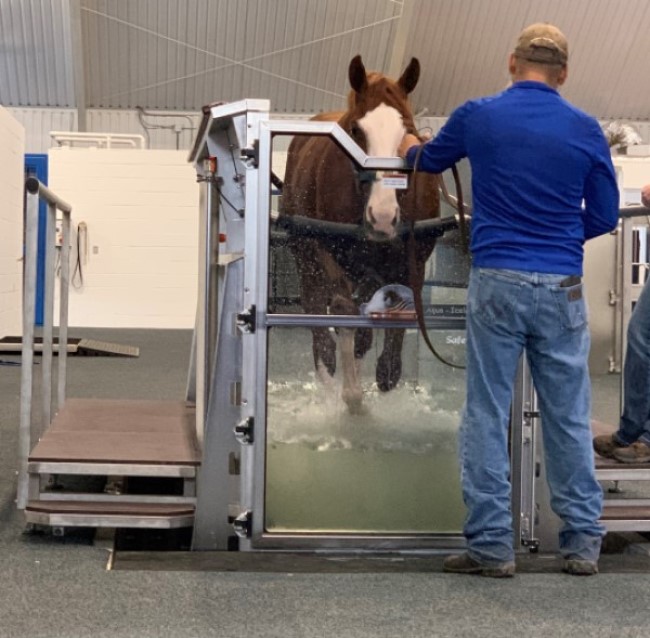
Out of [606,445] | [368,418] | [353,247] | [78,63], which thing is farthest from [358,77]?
[78,63]

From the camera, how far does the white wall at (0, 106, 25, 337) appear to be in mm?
9789

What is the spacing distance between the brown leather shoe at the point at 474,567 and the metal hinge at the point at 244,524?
594 millimetres

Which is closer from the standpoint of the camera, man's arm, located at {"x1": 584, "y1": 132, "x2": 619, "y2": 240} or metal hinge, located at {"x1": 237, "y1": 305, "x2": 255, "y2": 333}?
man's arm, located at {"x1": 584, "y1": 132, "x2": 619, "y2": 240}

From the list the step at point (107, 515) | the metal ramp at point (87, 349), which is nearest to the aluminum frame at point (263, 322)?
the step at point (107, 515)

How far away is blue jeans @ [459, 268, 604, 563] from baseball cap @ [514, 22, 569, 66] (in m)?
0.61

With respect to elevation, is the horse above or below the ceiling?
below

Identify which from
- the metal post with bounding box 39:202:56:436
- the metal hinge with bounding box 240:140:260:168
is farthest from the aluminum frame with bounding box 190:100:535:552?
the metal post with bounding box 39:202:56:436

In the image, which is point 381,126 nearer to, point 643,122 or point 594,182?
point 594,182

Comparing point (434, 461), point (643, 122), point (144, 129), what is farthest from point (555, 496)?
point (643, 122)

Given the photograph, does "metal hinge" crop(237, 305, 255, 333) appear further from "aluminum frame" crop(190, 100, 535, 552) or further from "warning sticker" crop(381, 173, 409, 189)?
"warning sticker" crop(381, 173, 409, 189)

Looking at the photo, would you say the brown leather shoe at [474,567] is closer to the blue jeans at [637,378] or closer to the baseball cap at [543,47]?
the blue jeans at [637,378]

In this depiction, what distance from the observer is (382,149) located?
10.1ft

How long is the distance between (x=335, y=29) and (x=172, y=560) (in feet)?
40.8

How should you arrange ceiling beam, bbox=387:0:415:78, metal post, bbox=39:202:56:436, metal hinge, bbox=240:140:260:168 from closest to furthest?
metal hinge, bbox=240:140:260:168 < metal post, bbox=39:202:56:436 < ceiling beam, bbox=387:0:415:78
